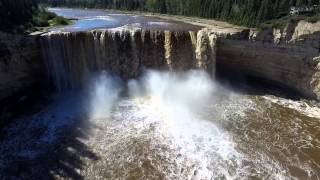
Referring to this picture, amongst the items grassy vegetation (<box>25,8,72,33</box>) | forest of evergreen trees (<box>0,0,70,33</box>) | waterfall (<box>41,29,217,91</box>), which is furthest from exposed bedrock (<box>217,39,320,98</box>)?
forest of evergreen trees (<box>0,0,70,33</box>)

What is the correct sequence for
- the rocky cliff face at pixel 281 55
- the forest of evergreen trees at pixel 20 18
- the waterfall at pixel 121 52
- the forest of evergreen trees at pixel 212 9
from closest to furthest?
the rocky cliff face at pixel 281 55 → the waterfall at pixel 121 52 → the forest of evergreen trees at pixel 20 18 → the forest of evergreen trees at pixel 212 9

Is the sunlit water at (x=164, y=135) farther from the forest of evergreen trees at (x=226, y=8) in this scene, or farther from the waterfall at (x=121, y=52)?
the forest of evergreen trees at (x=226, y=8)

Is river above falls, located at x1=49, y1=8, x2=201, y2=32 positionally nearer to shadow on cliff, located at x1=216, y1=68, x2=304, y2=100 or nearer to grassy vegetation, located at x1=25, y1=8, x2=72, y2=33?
grassy vegetation, located at x1=25, y1=8, x2=72, y2=33

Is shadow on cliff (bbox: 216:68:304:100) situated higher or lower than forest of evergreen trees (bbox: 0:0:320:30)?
lower

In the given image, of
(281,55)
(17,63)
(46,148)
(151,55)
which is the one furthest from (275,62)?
(17,63)

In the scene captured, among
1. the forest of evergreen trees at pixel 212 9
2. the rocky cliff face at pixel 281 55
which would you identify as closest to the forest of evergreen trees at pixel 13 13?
the forest of evergreen trees at pixel 212 9

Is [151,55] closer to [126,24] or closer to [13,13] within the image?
[126,24]

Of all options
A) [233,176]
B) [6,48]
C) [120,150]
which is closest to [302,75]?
[233,176]

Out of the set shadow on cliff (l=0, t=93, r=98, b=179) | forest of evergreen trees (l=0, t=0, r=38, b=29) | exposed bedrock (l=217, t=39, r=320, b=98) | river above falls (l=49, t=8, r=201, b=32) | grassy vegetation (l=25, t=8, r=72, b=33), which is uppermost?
forest of evergreen trees (l=0, t=0, r=38, b=29)
